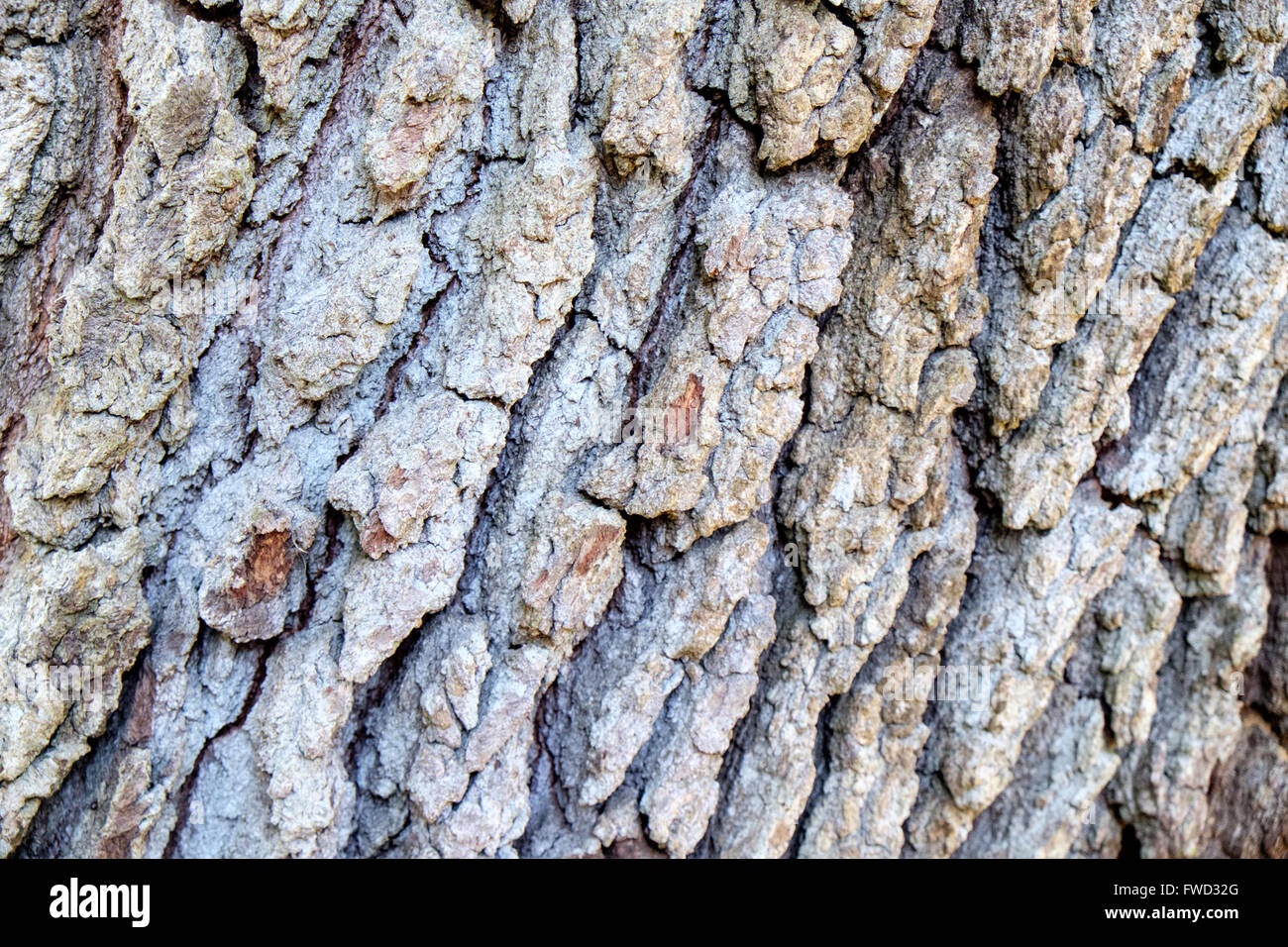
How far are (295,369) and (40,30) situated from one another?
0.64 metres

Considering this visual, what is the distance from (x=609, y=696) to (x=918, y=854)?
719mm

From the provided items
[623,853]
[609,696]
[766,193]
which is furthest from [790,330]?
[623,853]

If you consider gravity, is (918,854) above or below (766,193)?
below

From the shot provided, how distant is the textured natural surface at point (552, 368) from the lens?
4.78ft

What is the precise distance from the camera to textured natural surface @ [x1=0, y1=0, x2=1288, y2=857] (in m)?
1.46

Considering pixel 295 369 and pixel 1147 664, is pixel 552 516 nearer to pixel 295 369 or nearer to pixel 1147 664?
pixel 295 369

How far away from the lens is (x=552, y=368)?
1531 millimetres

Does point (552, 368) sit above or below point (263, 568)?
above

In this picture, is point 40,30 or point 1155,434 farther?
point 1155,434

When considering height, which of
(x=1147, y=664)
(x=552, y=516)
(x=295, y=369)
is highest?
(x=295, y=369)
